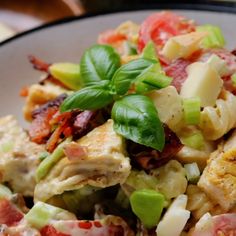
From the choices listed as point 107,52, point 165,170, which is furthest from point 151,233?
point 107,52

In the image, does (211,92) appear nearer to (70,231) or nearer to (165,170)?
(165,170)

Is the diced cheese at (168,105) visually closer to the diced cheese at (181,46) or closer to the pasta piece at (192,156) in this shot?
the pasta piece at (192,156)

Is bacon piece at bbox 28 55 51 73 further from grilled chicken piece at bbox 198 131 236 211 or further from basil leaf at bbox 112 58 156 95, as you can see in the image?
grilled chicken piece at bbox 198 131 236 211

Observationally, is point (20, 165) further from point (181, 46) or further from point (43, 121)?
point (181, 46)

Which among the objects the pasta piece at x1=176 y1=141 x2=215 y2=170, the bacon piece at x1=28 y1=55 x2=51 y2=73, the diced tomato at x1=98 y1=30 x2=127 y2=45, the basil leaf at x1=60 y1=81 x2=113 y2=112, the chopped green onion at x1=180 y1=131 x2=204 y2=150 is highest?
the basil leaf at x1=60 y1=81 x2=113 y2=112

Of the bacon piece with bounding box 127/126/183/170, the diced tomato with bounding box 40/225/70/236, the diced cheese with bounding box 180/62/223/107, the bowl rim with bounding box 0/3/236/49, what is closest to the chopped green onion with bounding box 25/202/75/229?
the diced tomato with bounding box 40/225/70/236

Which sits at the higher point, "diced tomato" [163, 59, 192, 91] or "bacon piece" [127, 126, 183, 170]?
"diced tomato" [163, 59, 192, 91]
